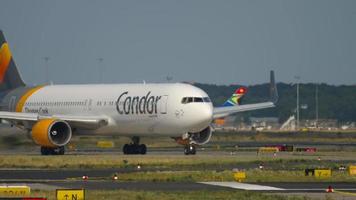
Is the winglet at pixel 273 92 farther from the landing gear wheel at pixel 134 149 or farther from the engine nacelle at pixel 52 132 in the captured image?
the engine nacelle at pixel 52 132

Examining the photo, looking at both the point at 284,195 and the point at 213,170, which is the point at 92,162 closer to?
the point at 213,170

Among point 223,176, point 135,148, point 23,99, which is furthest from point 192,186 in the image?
point 23,99

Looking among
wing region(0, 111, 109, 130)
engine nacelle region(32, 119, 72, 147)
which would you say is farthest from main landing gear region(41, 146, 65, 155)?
wing region(0, 111, 109, 130)

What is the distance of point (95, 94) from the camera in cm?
8038

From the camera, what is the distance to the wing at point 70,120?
76750mm

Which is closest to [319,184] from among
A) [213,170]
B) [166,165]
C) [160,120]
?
[213,170]

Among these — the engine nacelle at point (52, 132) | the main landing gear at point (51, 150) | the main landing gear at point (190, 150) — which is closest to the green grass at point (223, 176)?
the main landing gear at point (190, 150)

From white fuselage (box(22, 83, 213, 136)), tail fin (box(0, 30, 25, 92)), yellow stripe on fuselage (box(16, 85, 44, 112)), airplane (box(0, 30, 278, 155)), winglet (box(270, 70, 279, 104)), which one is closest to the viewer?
white fuselage (box(22, 83, 213, 136))

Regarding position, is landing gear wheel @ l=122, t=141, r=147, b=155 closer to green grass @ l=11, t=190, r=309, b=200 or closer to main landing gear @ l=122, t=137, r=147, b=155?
main landing gear @ l=122, t=137, r=147, b=155

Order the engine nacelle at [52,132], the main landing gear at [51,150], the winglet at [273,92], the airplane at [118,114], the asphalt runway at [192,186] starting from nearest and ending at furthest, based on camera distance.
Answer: the asphalt runway at [192,186] < the engine nacelle at [52,132] < the airplane at [118,114] < the main landing gear at [51,150] < the winglet at [273,92]

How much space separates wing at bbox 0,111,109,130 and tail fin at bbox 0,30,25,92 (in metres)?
11.7

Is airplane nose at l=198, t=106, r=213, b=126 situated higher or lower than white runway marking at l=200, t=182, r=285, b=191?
higher

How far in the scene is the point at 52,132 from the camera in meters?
75.4

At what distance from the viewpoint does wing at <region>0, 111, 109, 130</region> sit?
7675 centimetres
